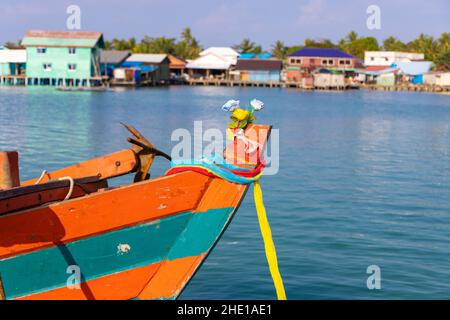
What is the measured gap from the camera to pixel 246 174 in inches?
261

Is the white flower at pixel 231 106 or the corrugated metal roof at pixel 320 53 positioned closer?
the white flower at pixel 231 106

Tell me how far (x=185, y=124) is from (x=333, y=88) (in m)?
62.3

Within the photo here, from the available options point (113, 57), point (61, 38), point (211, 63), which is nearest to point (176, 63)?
point (211, 63)

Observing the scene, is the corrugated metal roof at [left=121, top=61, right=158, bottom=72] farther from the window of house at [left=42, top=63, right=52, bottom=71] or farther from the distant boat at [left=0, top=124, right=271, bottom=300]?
the distant boat at [left=0, top=124, right=271, bottom=300]

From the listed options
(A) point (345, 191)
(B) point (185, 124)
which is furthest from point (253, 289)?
(B) point (185, 124)

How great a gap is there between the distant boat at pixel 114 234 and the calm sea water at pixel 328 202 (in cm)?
337

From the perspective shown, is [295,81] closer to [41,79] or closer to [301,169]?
[41,79]

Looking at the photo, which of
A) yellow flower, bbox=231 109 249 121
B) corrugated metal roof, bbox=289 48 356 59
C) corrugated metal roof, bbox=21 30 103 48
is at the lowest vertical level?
yellow flower, bbox=231 109 249 121

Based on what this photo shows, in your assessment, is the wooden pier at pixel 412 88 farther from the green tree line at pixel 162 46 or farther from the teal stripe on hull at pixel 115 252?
the teal stripe on hull at pixel 115 252

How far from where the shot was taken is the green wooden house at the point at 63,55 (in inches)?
2926

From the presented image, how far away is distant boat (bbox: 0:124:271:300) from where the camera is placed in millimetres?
6281

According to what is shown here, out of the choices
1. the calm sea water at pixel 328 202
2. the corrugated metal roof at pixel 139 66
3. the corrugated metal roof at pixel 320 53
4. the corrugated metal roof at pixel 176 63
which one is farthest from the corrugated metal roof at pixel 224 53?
the calm sea water at pixel 328 202

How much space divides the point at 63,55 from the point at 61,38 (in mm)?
1860

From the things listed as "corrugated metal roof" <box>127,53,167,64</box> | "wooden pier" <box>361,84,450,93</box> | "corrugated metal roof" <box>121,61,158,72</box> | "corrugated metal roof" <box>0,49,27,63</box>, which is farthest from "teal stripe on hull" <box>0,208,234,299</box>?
"wooden pier" <box>361,84,450,93</box>
